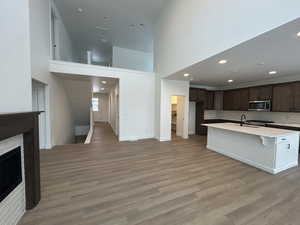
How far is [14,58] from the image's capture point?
5.57 feet

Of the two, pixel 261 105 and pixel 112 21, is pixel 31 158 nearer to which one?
pixel 112 21

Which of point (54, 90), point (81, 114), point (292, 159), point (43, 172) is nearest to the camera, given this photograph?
point (43, 172)

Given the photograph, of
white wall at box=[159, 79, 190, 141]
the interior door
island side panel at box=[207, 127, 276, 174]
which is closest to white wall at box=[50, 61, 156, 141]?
white wall at box=[159, 79, 190, 141]

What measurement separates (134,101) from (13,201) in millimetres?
4576

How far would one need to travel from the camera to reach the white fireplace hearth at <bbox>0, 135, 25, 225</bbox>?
147 centimetres

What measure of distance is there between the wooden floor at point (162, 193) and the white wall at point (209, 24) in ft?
8.48

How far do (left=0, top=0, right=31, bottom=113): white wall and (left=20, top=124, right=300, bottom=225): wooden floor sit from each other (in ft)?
4.96

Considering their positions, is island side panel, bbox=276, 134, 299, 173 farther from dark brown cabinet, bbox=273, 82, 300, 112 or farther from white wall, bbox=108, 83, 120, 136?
white wall, bbox=108, 83, 120, 136

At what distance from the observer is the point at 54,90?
4809 millimetres

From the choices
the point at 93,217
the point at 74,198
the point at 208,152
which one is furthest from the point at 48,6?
the point at 208,152

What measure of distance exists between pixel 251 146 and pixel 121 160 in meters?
3.39

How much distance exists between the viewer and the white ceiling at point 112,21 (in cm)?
491

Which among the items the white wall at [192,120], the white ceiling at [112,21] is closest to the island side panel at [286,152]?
the white wall at [192,120]

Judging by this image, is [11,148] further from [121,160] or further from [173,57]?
[173,57]
